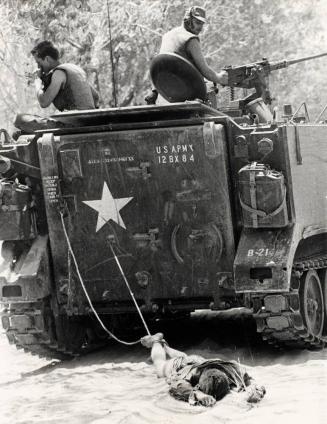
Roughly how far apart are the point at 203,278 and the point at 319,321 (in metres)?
1.20

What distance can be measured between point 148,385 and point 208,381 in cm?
95

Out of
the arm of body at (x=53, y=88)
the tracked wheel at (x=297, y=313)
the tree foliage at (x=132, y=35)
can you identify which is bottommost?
the tracked wheel at (x=297, y=313)

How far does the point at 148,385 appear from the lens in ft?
26.4

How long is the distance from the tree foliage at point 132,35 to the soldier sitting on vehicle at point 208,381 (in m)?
12.4

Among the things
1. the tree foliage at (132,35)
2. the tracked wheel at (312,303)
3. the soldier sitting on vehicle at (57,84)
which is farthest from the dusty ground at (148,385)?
the tree foliage at (132,35)

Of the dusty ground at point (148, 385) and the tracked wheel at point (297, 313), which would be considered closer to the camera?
the dusty ground at point (148, 385)

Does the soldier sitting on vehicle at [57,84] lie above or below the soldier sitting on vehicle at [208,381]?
above

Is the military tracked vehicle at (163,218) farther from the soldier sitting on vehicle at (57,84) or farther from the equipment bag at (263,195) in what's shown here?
the soldier sitting on vehicle at (57,84)

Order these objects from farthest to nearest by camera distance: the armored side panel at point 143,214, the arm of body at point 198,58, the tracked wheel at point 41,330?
the arm of body at point 198,58 → the tracked wheel at point 41,330 → the armored side panel at point 143,214

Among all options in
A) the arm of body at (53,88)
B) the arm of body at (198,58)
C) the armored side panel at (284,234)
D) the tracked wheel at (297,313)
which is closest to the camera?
the armored side panel at (284,234)

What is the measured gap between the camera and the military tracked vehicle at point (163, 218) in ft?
28.1

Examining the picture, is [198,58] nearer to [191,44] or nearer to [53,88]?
[191,44]

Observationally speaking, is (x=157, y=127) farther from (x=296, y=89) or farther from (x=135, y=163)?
(x=296, y=89)

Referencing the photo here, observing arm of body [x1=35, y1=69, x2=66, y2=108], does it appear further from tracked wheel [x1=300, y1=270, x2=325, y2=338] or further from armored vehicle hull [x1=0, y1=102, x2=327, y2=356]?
tracked wheel [x1=300, y1=270, x2=325, y2=338]
